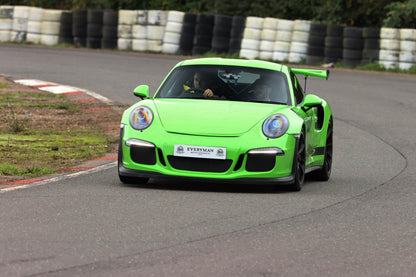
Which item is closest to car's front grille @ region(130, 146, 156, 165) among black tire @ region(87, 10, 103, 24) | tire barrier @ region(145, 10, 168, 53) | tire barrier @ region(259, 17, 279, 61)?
tire barrier @ region(259, 17, 279, 61)

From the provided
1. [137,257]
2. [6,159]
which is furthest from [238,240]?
[6,159]

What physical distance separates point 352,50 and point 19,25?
41.3 feet

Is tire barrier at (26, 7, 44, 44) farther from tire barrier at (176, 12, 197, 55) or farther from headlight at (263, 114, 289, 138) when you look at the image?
headlight at (263, 114, 289, 138)

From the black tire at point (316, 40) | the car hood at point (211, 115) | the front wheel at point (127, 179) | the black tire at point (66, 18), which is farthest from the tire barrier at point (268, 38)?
the front wheel at point (127, 179)

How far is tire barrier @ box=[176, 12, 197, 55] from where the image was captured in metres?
32.6

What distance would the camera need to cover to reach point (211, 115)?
9.01 m

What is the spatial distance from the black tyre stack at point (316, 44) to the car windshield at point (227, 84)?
20.2m

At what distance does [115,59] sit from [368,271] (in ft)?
78.9

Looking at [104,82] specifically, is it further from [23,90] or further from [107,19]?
[107,19]

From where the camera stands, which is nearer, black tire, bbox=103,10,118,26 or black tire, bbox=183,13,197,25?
black tire, bbox=183,13,197,25

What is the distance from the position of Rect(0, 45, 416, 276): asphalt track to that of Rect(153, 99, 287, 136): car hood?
1.83 ft

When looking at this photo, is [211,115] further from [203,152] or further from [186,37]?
[186,37]

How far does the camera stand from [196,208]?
25.6 feet

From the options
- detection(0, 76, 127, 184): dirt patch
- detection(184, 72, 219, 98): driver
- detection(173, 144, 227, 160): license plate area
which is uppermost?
detection(184, 72, 219, 98): driver
